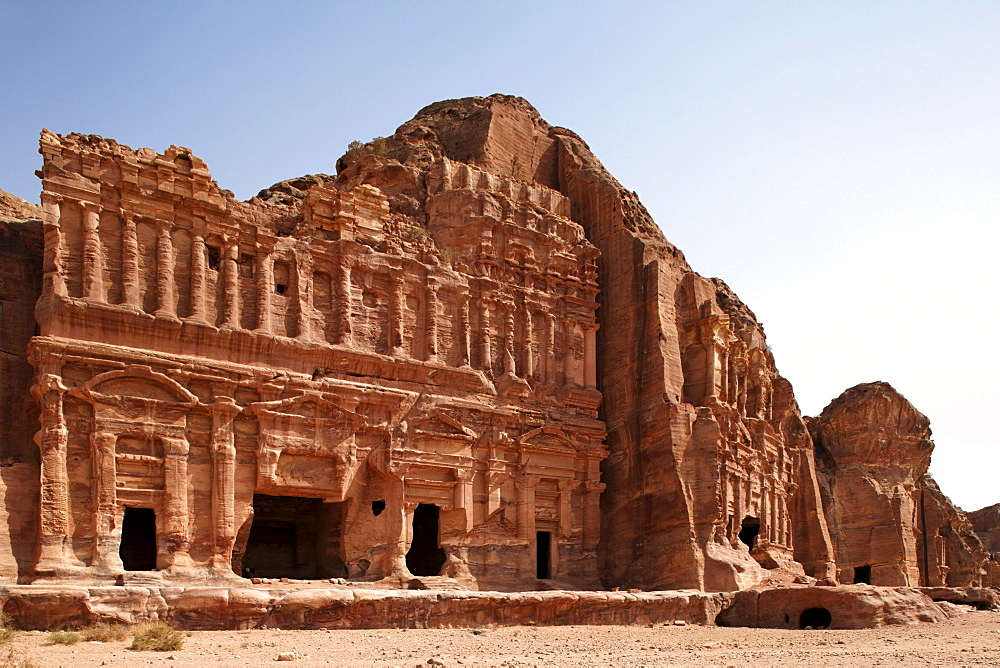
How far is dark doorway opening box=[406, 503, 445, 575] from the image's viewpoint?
25281 millimetres

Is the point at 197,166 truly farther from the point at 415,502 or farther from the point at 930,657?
the point at 930,657

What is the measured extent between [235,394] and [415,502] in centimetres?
468

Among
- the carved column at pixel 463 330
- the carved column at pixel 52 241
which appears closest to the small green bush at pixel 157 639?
the carved column at pixel 52 241

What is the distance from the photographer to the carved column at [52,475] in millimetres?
18234

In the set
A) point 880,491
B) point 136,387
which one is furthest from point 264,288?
point 880,491

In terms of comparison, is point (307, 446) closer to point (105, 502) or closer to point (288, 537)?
point (105, 502)

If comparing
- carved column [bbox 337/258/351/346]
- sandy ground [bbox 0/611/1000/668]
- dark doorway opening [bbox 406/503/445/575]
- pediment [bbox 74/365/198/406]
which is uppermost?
Result: carved column [bbox 337/258/351/346]

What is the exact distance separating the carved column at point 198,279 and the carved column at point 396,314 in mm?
4332

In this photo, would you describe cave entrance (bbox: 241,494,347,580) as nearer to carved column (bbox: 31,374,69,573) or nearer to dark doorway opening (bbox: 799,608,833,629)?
carved column (bbox: 31,374,69,573)

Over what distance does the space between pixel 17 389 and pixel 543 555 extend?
41.3 ft

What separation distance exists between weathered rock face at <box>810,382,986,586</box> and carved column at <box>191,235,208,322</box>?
72.6ft

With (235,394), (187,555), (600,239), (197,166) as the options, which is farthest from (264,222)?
(600,239)

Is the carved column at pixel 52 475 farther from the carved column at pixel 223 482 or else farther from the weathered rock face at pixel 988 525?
the weathered rock face at pixel 988 525

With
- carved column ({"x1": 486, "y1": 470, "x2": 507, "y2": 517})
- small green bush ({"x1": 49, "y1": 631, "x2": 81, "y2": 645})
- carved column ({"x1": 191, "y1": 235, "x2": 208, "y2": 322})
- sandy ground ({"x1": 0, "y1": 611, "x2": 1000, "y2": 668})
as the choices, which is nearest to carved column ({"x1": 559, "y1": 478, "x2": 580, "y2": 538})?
carved column ({"x1": 486, "y1": 470, "x2": 507, "y2": 517})
